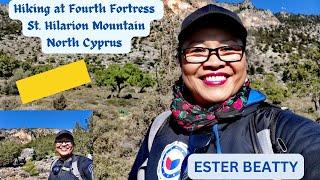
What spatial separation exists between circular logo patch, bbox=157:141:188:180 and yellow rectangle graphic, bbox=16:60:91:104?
Result: 2116 millimetres

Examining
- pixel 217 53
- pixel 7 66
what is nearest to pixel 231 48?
pixel 217 53

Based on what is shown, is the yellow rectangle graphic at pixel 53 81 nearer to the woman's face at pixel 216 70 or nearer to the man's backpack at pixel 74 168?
the man's backpack at pixel 74 168

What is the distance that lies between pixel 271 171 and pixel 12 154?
293cm

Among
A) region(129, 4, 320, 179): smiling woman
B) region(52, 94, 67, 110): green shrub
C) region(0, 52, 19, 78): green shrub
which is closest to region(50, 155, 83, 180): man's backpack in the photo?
region(52, 94, 67, 110): green shrub

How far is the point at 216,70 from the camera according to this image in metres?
1.41

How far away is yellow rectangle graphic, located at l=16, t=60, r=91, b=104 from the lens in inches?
141

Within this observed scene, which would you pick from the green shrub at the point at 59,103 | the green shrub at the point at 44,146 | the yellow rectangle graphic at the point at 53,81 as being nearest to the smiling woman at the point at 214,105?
the yellow rectangle graphic at the point at 53,81

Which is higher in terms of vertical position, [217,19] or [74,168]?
[217,19]

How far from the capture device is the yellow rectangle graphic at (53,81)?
357 centimetres

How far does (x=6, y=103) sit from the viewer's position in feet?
15.0

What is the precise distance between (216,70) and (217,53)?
0.04 m

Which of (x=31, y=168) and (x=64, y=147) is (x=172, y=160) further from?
(x=31, y=168)

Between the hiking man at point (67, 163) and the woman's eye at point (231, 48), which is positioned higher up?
the woman's eye at point (231, 48)

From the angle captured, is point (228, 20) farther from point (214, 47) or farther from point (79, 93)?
point (79, 93)
